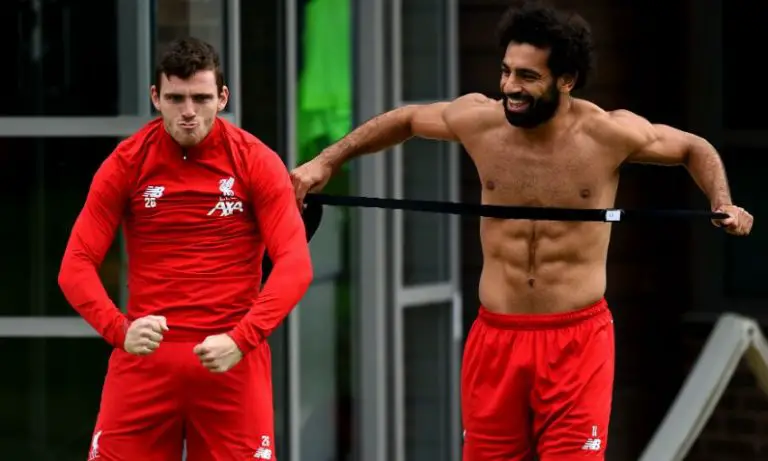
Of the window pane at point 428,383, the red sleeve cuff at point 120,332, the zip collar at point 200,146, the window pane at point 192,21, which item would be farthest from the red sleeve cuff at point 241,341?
the window pane at point 428,383

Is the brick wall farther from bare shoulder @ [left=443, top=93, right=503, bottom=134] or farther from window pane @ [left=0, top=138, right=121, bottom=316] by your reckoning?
bare shoulder @ [left=443, top=93, right=503, bottom=134]

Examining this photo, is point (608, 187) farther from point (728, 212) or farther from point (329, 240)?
point (329, 240)

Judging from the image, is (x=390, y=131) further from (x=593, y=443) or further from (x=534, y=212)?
(x=593, y=443)

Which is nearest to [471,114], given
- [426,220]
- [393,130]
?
[393,130]

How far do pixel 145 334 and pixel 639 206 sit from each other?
4969mm

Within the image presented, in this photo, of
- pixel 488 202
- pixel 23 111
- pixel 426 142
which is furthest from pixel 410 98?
pixel 488 202

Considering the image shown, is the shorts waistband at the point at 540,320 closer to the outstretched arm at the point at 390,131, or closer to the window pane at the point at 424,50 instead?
the outstretched arm at the point at 390,131

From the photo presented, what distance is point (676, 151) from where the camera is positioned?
23.6ft

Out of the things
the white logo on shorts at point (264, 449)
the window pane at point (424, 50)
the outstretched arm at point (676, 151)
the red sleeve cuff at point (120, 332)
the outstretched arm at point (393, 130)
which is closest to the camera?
the red sleeve cuff at point (120, 332)

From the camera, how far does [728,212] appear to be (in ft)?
23.0

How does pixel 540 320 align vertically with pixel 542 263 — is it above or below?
below

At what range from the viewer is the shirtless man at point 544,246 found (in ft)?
23.4

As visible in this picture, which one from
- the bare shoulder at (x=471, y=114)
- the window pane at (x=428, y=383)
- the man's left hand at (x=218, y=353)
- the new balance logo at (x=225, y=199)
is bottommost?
the window pane at (x=428, y=383)

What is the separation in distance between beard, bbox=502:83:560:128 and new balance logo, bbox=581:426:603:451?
3.02 feet
